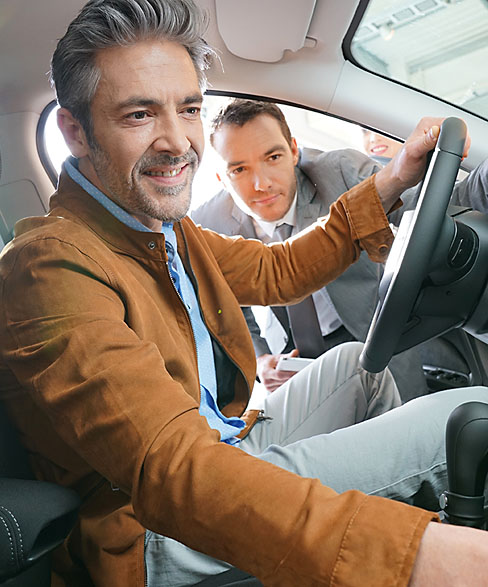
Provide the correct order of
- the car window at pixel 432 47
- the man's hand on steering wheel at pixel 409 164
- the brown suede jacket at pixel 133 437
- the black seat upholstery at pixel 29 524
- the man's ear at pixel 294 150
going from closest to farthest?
the brown suede jacket at pixel 133 437 < the black seat upholstery at pixel 29 524 < the man's hand on steering wheel at pixel 409 164 < the car window at pixel 432 47 < the man's ear at pixel 294 150

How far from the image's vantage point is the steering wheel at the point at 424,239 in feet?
2.83

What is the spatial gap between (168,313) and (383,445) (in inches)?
14.4

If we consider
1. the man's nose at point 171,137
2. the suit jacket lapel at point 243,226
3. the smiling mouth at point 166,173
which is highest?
the man's nose at point 171,137

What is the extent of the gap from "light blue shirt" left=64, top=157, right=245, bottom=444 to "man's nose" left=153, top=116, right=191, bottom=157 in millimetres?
114

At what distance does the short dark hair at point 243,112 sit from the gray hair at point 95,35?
2.32 feet

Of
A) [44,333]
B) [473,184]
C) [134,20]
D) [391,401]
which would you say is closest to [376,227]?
[473,184]

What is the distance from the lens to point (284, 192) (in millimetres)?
1913

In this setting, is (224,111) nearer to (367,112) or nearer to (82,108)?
(367,112)

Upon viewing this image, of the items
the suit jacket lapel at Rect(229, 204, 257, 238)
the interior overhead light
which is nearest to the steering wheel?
the interior overhead light

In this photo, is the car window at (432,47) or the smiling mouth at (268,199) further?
the smiling mouth at (268,199)

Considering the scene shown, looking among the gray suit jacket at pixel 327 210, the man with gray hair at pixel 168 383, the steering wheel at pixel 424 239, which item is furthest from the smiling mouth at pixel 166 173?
the gray suit jacket at pixel 327 210

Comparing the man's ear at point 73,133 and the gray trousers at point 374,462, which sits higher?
the man's ear at point 73,133

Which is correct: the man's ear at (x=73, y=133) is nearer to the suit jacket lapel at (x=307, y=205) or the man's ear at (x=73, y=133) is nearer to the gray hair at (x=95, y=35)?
the gray hair at (x=95, y=35)

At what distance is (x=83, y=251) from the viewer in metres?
0.84
